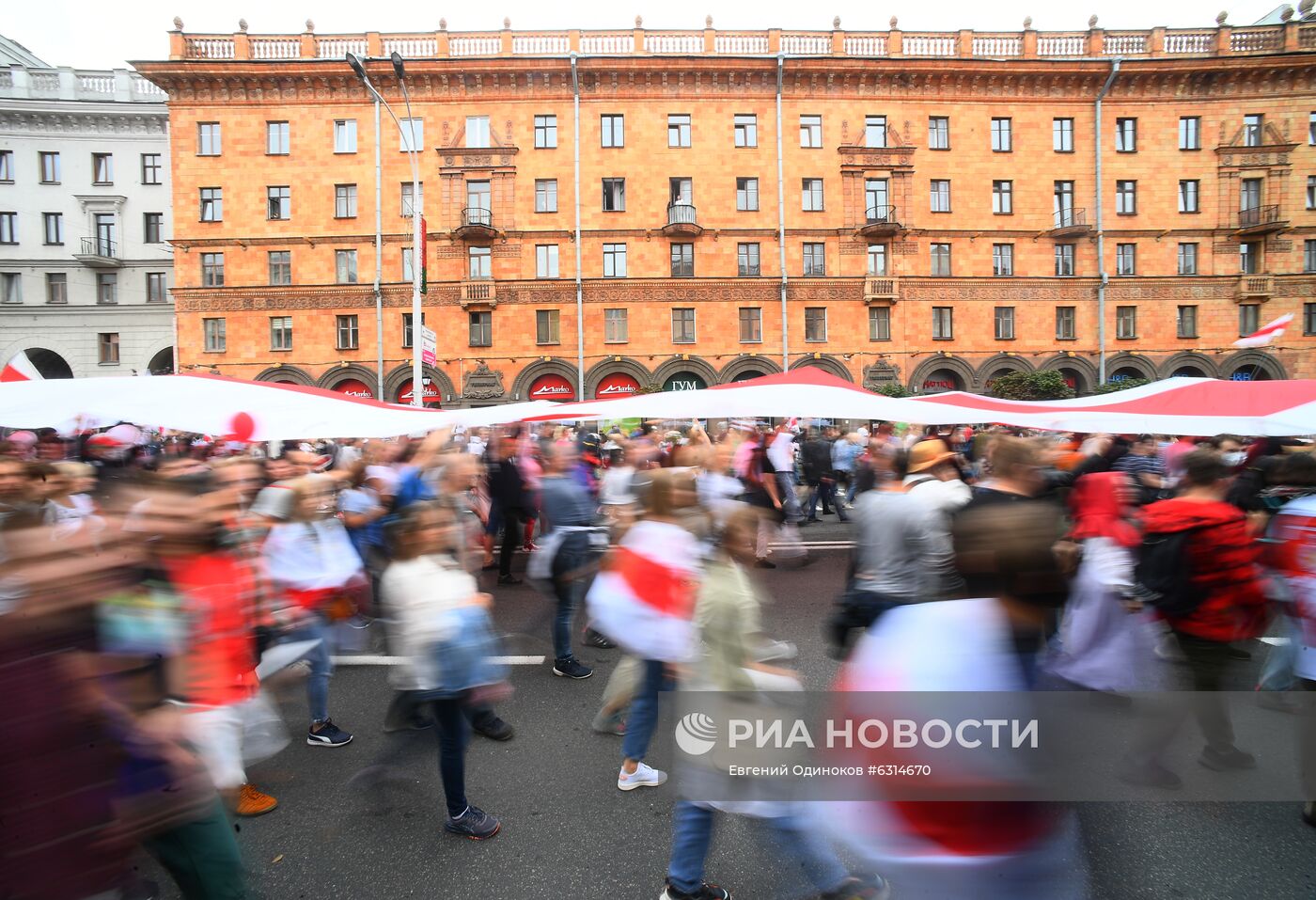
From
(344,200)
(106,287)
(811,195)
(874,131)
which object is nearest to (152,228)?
(106,287)

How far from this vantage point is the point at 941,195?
29188mm

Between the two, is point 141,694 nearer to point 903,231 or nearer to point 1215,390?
point 1215,390

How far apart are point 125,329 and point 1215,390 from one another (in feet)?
148

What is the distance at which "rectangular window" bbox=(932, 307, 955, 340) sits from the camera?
95.2 ft

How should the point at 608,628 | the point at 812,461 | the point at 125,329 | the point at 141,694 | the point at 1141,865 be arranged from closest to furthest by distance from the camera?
the point at 141,694, the point at 1141,865, the point at 608,628, the point at 812,461, the point at 125,329

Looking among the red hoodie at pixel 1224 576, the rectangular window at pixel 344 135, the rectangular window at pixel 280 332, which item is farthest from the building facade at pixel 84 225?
the red hoodie at pixel 1224 576

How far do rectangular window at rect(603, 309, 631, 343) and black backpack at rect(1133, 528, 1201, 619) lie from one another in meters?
26.0

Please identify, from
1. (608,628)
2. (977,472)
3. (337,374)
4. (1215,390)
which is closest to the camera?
(608,628)

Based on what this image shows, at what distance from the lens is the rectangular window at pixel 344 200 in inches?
1118

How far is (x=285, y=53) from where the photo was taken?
28672 mm

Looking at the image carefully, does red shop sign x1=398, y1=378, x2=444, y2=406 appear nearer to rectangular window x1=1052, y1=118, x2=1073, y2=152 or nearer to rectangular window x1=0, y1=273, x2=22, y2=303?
rectangular window x1=0, y1=273, x2=22, y2=303

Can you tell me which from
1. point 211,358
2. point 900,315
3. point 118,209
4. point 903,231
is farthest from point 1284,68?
point 118,209

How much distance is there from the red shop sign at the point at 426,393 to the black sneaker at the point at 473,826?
82.5ft

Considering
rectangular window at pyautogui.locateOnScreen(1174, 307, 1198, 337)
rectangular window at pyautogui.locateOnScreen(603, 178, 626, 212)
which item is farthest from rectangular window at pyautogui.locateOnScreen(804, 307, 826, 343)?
rectangular window at pyautogui.locateOnScreen(1174, 307, 1198, 337)
